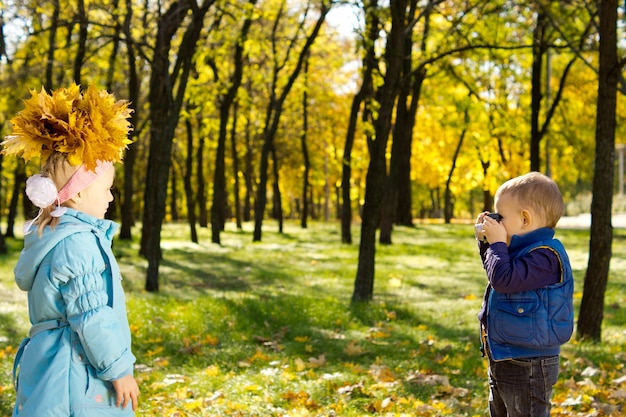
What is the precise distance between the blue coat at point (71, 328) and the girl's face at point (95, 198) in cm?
9

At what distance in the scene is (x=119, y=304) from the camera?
10.5ft

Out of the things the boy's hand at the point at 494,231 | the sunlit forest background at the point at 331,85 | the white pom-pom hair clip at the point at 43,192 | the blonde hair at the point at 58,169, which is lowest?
the boy's hand at the point at 494,231

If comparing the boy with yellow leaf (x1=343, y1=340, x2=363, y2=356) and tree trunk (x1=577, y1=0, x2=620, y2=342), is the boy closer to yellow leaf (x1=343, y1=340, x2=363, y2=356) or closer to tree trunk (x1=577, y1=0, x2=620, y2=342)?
yellow leaf (x1=343, y1=340, x2=363, y2=356)

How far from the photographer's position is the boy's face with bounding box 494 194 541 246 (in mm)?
3725

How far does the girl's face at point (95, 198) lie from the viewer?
326 cm

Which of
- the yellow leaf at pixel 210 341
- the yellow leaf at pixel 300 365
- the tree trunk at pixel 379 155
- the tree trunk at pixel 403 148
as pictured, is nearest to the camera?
the yellow leaf at pixel 300 365

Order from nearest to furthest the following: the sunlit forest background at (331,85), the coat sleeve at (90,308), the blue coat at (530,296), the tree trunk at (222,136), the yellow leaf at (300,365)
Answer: the coat sleeve at (90,308), the blue coat at (530,296), the yellow leaf at (300,365), the sunlit forest background at (331,85), the tree trunk at (222,136)

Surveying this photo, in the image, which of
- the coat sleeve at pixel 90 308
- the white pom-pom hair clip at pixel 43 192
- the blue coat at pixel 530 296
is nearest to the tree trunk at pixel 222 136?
the blue coat at pixel 530 296

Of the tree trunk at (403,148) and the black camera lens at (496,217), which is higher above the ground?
the tree trunk at (403,148)

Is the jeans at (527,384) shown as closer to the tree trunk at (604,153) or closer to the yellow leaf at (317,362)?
the yellow leaf at (317,362)

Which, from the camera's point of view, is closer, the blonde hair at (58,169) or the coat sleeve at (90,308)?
the coat sleeve at (90,308)

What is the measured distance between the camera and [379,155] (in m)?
10.5

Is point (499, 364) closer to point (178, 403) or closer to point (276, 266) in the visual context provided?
point (178, 403)

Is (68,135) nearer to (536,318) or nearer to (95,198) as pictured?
(95,198)
